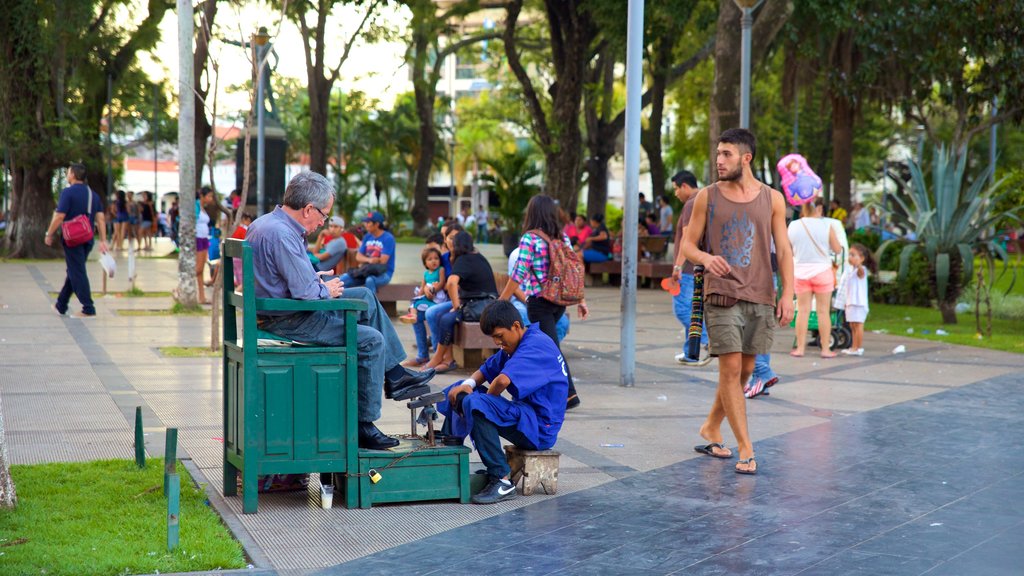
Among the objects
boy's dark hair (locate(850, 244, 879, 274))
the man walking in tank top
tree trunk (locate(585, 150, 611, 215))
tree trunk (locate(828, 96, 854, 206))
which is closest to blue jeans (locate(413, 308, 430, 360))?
the man walking in tank top

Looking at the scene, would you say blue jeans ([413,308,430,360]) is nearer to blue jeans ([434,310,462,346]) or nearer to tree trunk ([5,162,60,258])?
blue jeans ([434,310,462,346])

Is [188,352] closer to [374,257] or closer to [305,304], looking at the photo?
[374,257]

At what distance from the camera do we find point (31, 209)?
→ 25.3 metres

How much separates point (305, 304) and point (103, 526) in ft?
4.39

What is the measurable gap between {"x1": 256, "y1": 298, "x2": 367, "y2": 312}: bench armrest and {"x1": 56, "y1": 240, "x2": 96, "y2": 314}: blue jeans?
29.5ft

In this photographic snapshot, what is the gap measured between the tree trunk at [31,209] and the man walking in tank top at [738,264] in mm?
21355

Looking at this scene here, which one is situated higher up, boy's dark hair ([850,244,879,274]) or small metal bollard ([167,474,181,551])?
boy's dark hair ([850,244,879,274])

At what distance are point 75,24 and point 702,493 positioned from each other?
851 inches

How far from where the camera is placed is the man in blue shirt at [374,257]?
13383 millimetres

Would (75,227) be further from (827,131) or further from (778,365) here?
(827,131)

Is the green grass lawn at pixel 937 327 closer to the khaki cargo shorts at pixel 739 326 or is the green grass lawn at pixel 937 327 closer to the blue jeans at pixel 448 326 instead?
the blue jeans at pixel 448 326

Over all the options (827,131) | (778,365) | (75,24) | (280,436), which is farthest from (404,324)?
(827,131)

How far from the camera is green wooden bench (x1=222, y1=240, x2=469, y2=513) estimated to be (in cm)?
543

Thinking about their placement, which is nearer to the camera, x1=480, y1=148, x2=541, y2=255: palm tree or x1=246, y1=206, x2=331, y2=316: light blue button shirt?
x1=246, y1=206, x2=331, y2=316: light blue button shirt
